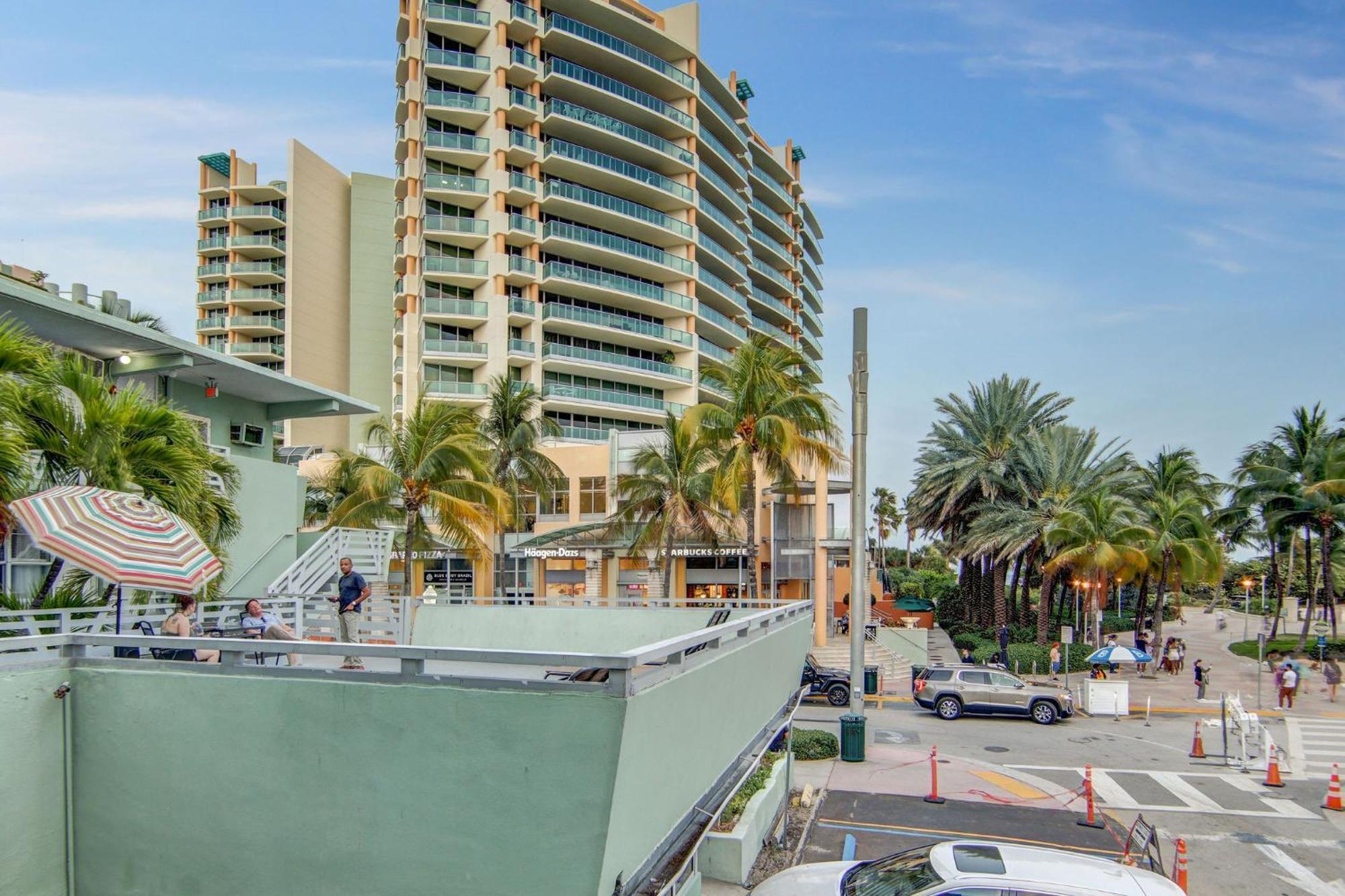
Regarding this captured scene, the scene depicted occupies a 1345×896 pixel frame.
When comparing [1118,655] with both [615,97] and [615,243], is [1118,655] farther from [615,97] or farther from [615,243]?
A: [615,97]

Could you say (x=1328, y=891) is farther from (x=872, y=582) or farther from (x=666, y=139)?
(x=666, y=139)

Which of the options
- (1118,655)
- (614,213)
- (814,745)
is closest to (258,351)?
(614,213)

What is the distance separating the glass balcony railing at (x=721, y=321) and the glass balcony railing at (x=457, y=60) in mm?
20898

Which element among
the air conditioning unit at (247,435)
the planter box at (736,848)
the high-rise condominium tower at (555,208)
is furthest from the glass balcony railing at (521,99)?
the planter box at (736,848)

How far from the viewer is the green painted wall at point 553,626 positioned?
13547 millimetres

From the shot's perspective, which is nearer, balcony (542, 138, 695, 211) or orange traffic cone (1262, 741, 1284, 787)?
orange traffic cone (1262, 741, 1284, 787)

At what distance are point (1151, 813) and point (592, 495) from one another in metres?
32.5

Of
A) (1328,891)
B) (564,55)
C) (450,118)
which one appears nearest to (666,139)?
(564,55)

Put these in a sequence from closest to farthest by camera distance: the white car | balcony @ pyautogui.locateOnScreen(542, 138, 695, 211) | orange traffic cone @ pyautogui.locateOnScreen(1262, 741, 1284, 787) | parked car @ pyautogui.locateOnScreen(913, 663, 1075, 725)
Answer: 1. the white car
2. orange traffic cone @ pyautogui.locateOnScreen(1262, 741, 1284, 787)
3. parked car @ pyautogui.locateOnScreen(913, 663, 1075, 725)
4. balcony @ pyautogui.locateOnScreen(542, 138, 695, 211)

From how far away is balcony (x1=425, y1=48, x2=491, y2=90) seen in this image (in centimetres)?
5503

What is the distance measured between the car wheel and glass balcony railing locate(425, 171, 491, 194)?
4422 cm

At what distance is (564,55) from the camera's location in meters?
59.1

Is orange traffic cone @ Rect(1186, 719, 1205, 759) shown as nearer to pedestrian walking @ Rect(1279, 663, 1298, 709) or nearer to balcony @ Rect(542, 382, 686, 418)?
pedestrian walking @ Rect(1279, 663, 1298, 709)

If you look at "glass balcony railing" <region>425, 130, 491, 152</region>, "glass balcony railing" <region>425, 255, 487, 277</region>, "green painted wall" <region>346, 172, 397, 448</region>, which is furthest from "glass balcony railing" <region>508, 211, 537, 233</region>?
"green painted wall" <region>346, 172, 397, 448</region>
